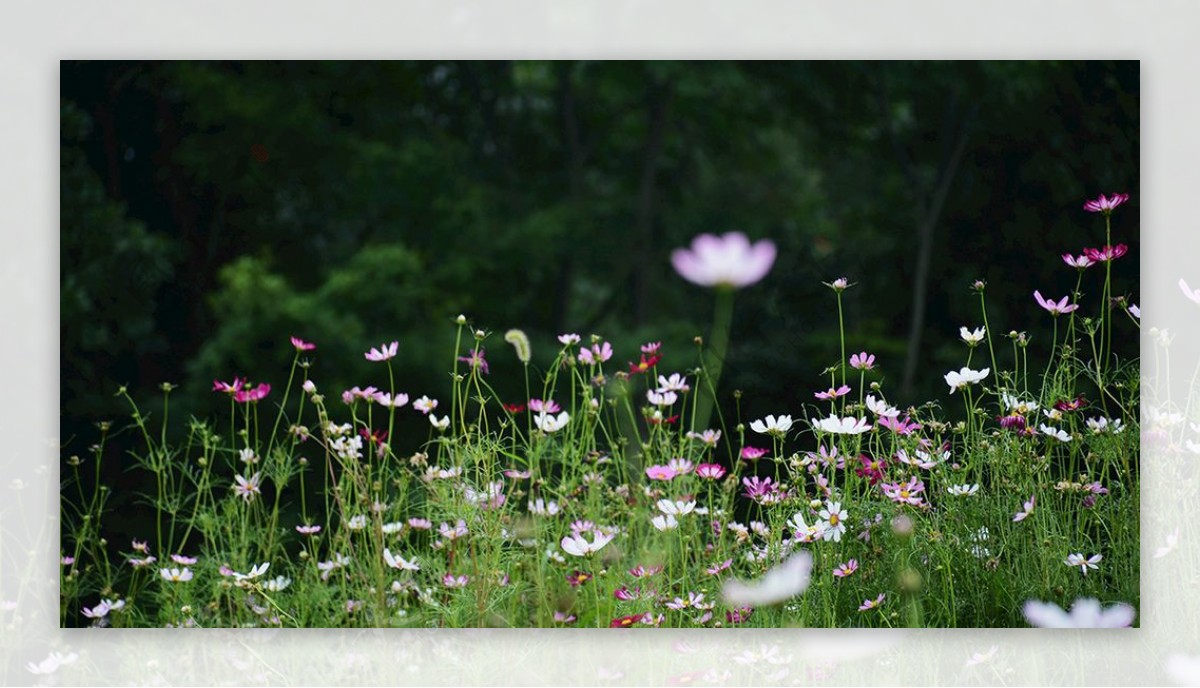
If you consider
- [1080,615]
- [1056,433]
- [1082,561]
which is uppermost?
[1056,433]

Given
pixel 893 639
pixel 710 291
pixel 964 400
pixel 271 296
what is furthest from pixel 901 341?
pixel 271 296

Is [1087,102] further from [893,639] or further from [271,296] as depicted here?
[271,296]

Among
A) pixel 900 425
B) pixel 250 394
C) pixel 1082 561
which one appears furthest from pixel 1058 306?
pixel 250 394

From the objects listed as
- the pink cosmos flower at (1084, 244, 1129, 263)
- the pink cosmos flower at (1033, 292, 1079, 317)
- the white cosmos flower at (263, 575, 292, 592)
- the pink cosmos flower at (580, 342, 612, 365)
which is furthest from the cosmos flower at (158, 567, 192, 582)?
the pink cosmos flower at (1084, 244, 1129, 263)

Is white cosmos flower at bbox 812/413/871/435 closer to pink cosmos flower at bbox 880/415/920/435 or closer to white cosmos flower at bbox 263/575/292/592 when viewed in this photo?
pink cosmos flower at bbox 880/415/920/435

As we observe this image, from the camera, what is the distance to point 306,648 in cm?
239

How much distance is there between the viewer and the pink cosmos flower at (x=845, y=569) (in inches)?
91.4

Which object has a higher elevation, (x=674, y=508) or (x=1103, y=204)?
(x=1103, y=204)

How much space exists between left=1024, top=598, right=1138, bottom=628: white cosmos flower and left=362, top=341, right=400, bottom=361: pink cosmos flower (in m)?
1.30

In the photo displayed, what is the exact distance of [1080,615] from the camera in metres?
2.35

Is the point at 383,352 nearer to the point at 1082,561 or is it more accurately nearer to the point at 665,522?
the point at 665,522

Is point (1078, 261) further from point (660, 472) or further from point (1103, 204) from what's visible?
point (660, 472)

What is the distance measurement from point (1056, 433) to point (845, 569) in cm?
48

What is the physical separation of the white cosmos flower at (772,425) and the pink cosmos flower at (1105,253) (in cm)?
65
